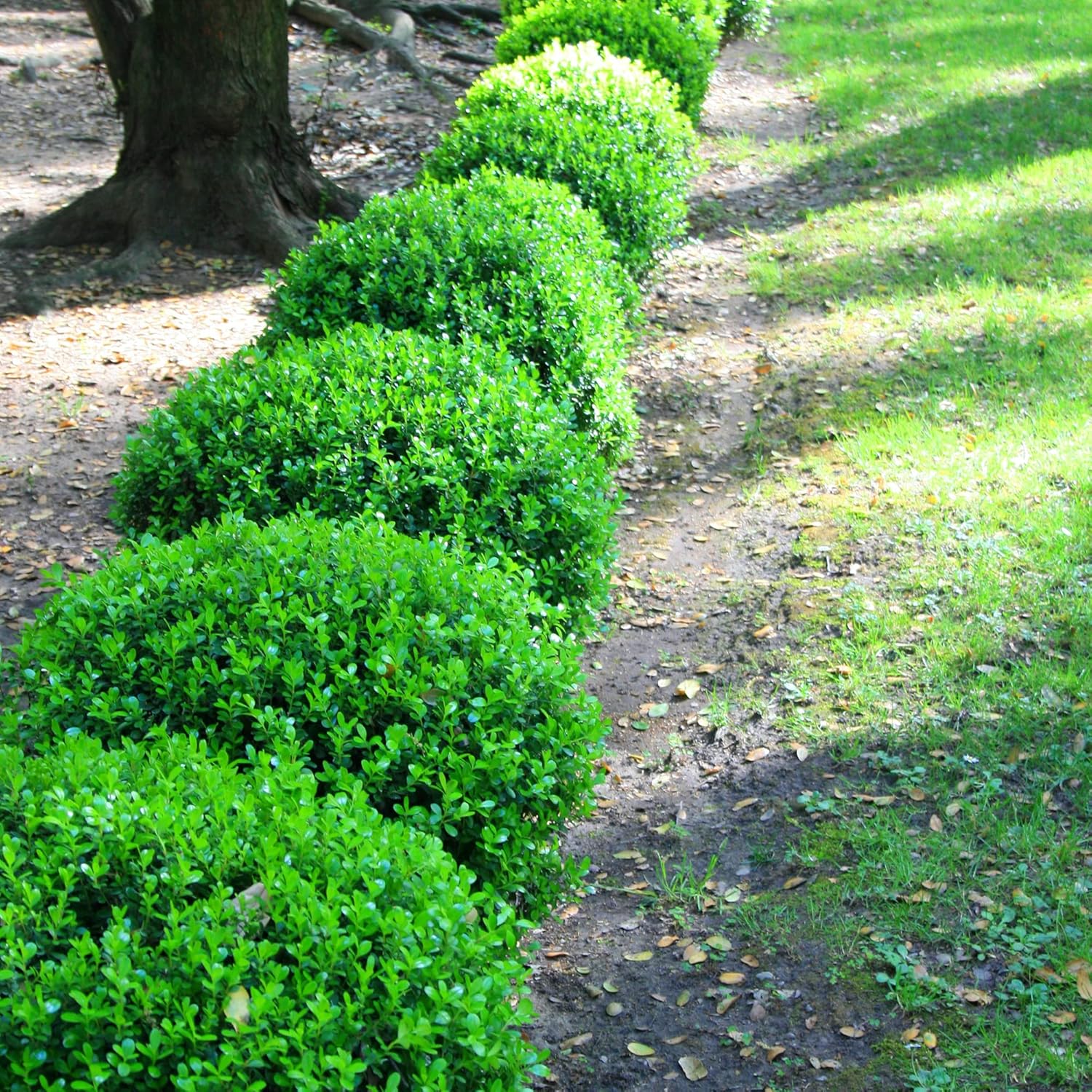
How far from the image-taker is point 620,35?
402 inches

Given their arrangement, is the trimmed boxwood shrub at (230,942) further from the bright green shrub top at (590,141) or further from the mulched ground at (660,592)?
the bright green shrub top at (590,141)

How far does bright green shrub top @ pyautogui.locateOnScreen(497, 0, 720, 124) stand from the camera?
10.1 meters

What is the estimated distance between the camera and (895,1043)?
10.5 ft

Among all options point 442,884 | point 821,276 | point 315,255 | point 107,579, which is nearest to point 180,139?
point 315,255

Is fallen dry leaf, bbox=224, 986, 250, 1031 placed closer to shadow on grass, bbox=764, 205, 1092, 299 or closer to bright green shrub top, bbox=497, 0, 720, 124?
shadow on grass, bbox=764, 205, 1092, 299

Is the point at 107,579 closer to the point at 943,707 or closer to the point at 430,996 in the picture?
the point at 430,996

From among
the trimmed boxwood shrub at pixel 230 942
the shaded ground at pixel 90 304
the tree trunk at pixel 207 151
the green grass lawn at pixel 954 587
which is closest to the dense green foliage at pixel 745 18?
the shaded ground at pixel 90 304

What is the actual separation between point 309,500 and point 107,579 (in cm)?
87

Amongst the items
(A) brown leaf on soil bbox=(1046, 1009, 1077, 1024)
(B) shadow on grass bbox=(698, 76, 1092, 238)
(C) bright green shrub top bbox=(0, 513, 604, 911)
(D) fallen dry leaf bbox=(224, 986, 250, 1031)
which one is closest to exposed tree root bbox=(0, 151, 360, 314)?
(B) shadow on grass bbox=(698, 76, 1092, 238)

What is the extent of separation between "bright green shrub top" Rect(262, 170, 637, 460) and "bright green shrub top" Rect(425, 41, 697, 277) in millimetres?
1197

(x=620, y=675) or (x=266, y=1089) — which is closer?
(x=266, y=1089)

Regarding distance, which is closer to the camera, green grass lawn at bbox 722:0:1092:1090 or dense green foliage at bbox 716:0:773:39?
green grass lawn at bbox 722:0:1092:1090

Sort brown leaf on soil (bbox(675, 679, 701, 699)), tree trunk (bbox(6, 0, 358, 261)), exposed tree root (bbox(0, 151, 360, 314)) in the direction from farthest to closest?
exposed tree root (bbox(0, 151, 360, 314)) → tree trunk (bbox(6, 0, 358, 261)) → brown leaf on soil (bbox(675, 679, 701, 699))

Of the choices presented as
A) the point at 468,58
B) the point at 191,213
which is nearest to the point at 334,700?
the point at 191,213
